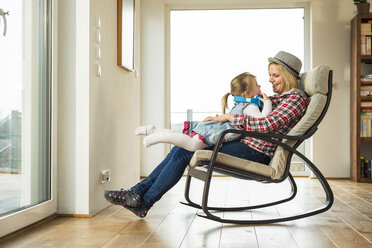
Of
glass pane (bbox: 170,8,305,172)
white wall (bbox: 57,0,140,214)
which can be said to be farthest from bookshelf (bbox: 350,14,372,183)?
white wall (bbox: 57,0,140,214)

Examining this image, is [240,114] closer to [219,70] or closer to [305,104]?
[305,104]

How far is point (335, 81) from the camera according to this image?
523 cm

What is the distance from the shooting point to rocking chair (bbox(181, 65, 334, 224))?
239 centimetres

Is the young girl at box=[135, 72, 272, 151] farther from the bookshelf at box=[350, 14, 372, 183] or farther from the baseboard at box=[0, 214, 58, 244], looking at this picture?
the bookshelf at box=[350, 14, 372, 183]

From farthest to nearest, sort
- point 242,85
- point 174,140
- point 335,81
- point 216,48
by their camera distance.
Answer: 1. point 216,48
2. point 335,81
3. point 242,85
4. point 174,140

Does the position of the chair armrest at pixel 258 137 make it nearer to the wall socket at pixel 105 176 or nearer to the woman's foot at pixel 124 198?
the woman's foot at pixel 124 198

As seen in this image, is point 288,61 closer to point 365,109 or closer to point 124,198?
point 124,198

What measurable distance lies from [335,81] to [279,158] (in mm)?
3059

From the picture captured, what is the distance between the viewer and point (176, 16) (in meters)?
5.63

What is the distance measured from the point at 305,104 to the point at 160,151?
2.95 m

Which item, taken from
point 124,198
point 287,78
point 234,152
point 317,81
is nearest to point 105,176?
point 124,198

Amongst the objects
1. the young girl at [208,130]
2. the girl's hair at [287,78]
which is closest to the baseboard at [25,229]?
the young girl at [208,130]

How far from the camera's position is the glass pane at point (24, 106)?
220 centimetres

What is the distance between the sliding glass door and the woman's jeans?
0.58 meters
